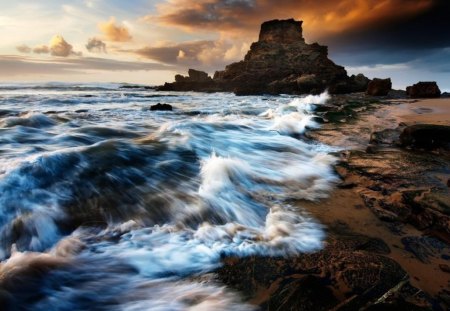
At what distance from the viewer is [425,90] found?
29516 millimetres

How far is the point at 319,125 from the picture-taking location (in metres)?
10.8

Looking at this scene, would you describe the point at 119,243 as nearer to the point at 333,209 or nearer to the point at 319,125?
the point at 333,209

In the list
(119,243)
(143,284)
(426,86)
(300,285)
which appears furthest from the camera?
(426,86)

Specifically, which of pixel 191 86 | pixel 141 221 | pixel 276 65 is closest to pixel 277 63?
pixel 276 65

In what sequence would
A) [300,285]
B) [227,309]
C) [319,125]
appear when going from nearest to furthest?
[227,309] < [300,285] < [319,125]

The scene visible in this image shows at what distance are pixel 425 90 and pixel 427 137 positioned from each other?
1108 inches

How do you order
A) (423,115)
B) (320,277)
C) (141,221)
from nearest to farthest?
(320,277)
(141,221)
(423,115)

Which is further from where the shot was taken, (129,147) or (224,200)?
(129,147)

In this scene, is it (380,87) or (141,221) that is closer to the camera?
(141,221)

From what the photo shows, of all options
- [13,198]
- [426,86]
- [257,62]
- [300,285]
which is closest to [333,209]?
[300,285]

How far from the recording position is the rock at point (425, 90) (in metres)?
29.0

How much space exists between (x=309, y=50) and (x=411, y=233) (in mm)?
79572

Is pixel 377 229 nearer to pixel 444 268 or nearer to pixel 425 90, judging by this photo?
pixel 444 268

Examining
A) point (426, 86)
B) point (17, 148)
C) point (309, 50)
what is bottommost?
point (17, 148)
